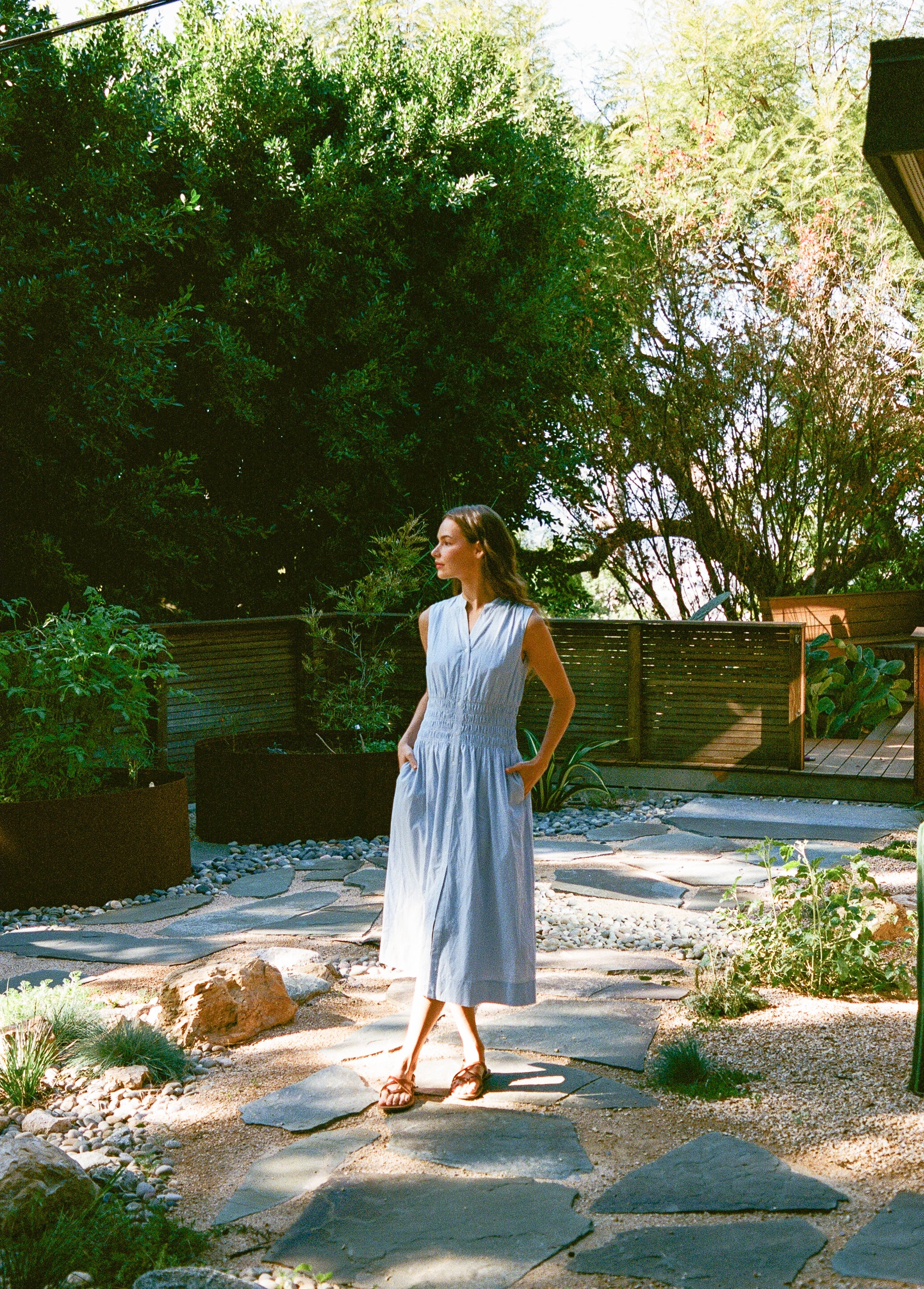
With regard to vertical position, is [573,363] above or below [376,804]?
above

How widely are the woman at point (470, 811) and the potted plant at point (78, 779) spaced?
2.70m

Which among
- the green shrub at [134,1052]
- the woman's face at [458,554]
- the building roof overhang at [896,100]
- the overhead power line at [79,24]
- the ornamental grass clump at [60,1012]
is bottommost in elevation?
the green shrub at [134,1052]

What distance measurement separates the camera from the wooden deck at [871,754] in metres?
8.36

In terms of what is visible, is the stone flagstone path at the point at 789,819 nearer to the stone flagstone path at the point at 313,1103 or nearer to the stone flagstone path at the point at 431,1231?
the stone flagstone path at the point at 313,1103

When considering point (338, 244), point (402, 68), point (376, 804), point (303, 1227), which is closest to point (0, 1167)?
point (303, 1227)

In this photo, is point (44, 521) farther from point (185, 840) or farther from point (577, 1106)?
point (577, 1106)

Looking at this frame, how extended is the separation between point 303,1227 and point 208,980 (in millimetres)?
1378

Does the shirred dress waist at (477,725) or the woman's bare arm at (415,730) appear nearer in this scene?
the shirred dress waist at (477,725)

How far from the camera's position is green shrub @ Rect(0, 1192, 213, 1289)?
89.9 inches

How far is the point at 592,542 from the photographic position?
12.4m

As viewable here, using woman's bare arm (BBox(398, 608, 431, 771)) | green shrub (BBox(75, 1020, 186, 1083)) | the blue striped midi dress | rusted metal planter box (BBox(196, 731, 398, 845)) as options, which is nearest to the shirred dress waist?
the blue striped midi dress

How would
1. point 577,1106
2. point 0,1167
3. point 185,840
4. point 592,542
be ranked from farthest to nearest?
1. point 592,542
2. point 185,840
3. point 577,1106
4. point 0,1167

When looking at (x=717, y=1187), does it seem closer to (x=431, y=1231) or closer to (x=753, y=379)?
(x=431, y=1231)

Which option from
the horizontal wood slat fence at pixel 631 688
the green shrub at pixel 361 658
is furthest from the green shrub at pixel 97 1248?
the horizontal wood slat fence at pixel 631 688
